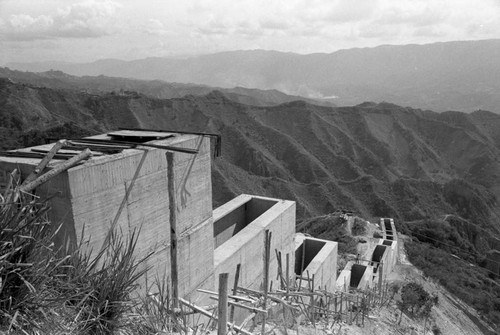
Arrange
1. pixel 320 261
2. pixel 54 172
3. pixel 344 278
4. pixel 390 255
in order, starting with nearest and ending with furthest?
1. pixel 54 172
2. pixel 320 261
3. pixel 344 278
4. pixel 390 255

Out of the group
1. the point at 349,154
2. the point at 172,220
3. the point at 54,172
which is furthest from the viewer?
the point at 349,154

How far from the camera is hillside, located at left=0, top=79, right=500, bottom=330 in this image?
29.5 m

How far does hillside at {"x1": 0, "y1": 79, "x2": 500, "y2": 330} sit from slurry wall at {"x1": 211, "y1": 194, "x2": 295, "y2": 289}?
1178 cm

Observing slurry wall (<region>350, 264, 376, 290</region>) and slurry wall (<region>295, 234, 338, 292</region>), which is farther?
slurry wall (<region>350, 264, 376, 290</region>)

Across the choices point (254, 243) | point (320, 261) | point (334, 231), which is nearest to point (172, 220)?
point (254, 243)

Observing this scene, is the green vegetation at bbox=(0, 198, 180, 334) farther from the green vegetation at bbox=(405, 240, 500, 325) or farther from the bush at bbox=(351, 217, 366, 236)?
the bush at bbox=(351, 217, 366, 236)

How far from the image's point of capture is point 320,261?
12.0 metres

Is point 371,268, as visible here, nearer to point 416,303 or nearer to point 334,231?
point 416,303

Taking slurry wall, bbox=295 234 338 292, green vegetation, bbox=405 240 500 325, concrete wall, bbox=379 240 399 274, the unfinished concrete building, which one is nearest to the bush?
concrete wall, bbox=379 240 399 274

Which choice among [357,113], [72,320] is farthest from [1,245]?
[357,113]

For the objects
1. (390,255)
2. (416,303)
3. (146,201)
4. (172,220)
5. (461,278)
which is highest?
(146,201)

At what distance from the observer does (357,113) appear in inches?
2255

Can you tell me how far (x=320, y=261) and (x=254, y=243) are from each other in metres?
3.62

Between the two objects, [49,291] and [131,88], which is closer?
[49,291]
